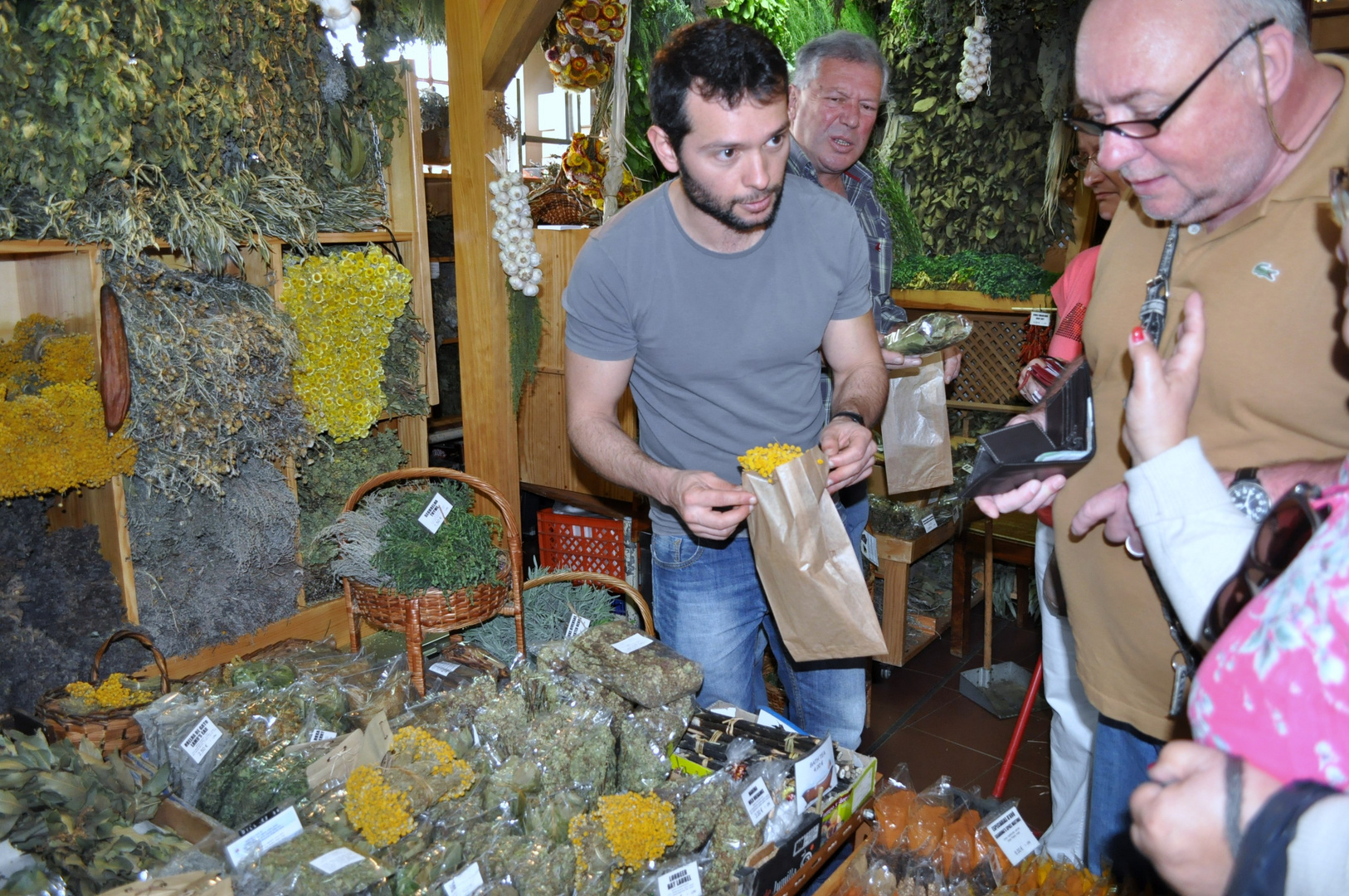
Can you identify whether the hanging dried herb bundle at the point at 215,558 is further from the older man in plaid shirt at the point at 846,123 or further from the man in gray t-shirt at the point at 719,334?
the older man in plaid shirt at the point at 846,123

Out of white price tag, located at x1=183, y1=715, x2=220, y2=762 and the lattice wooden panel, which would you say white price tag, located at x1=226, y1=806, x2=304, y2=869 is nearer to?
white price tag, located at x1=183, y1=715, x2=220, y2=762

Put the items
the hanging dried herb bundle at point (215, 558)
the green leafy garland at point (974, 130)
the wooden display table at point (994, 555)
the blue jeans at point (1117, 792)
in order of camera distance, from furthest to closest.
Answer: the green leafy garland at point (974, 130)
the wooden display table at point (994, 555)
the hanging dried herb bundle at point (215, 558)
the blue jeans at point (1117, 792)

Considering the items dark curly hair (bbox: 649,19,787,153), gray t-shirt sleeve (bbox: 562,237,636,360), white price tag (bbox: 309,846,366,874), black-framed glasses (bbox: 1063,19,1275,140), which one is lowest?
white price tag (bbox: 309,846,366,874)

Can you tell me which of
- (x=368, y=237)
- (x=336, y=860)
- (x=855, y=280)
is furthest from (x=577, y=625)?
(x=368, y=237)

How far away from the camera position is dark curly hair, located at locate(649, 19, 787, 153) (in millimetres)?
1768

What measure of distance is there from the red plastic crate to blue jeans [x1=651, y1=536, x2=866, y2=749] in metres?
1.32

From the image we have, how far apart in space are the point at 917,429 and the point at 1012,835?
123 cm

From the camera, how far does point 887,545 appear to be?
3.63 meters

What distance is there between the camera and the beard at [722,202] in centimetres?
184

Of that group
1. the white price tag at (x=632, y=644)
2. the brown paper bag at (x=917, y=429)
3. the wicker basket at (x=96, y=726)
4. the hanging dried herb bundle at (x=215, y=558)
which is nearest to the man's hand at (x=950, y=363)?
the brown paper bag at (x=917, y=429)

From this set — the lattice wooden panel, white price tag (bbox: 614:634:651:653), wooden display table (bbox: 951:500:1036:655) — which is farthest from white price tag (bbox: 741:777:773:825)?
the lattice wooden panel

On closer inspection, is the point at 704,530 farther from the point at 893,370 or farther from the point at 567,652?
the point at 893,370

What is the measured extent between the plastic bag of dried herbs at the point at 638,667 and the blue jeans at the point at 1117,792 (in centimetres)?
79

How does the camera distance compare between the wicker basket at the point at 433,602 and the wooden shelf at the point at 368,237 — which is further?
the wooden shelf at the point at 368,237
